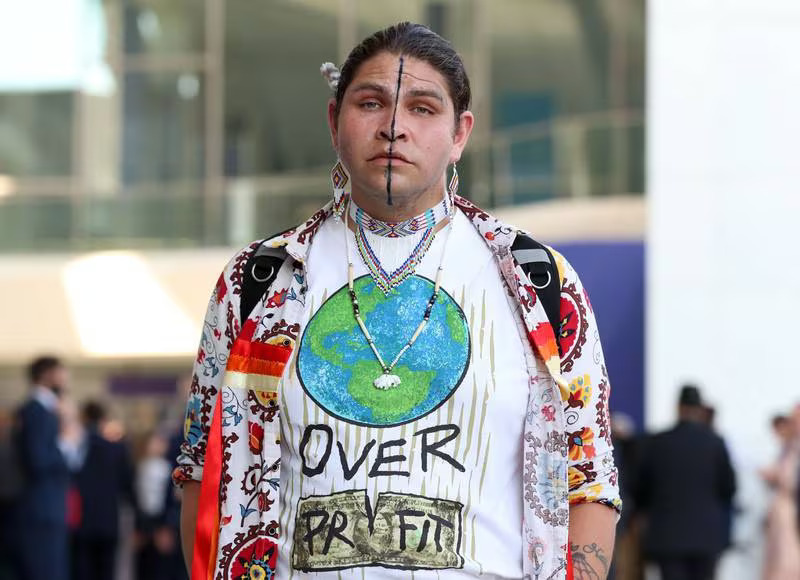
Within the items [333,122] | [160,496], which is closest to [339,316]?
[333,122]

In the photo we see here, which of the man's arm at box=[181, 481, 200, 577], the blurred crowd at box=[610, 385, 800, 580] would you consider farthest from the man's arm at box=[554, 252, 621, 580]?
the blurred crowd at box=[610, 385, 800, 580]

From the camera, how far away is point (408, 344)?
3.06 metres

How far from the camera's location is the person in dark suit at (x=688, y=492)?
1095 cm

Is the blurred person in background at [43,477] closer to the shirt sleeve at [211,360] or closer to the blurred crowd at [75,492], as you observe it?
the blurred crowd at [75,492]

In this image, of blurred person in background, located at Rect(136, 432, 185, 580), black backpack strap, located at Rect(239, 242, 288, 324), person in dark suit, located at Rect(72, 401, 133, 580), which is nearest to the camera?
black backpack strap, located at Rect(239, 242, 288, 324)

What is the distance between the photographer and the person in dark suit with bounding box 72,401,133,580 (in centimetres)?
1386

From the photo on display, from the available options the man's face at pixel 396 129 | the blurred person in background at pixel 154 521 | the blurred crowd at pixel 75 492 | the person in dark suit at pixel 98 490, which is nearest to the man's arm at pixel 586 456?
the man's face at pixel 396 129

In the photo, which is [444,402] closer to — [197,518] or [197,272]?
[197,518]

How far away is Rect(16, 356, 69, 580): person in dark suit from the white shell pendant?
355 inches

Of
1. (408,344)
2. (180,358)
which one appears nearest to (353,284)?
(408,344)

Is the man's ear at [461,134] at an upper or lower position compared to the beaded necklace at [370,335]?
upper

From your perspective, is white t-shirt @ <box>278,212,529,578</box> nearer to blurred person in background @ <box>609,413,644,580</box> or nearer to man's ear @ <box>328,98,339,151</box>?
man's ear @ <box>328,98,339,151</box>

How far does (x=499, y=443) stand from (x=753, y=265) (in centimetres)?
1214

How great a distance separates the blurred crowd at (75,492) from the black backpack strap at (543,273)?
29.1ft
